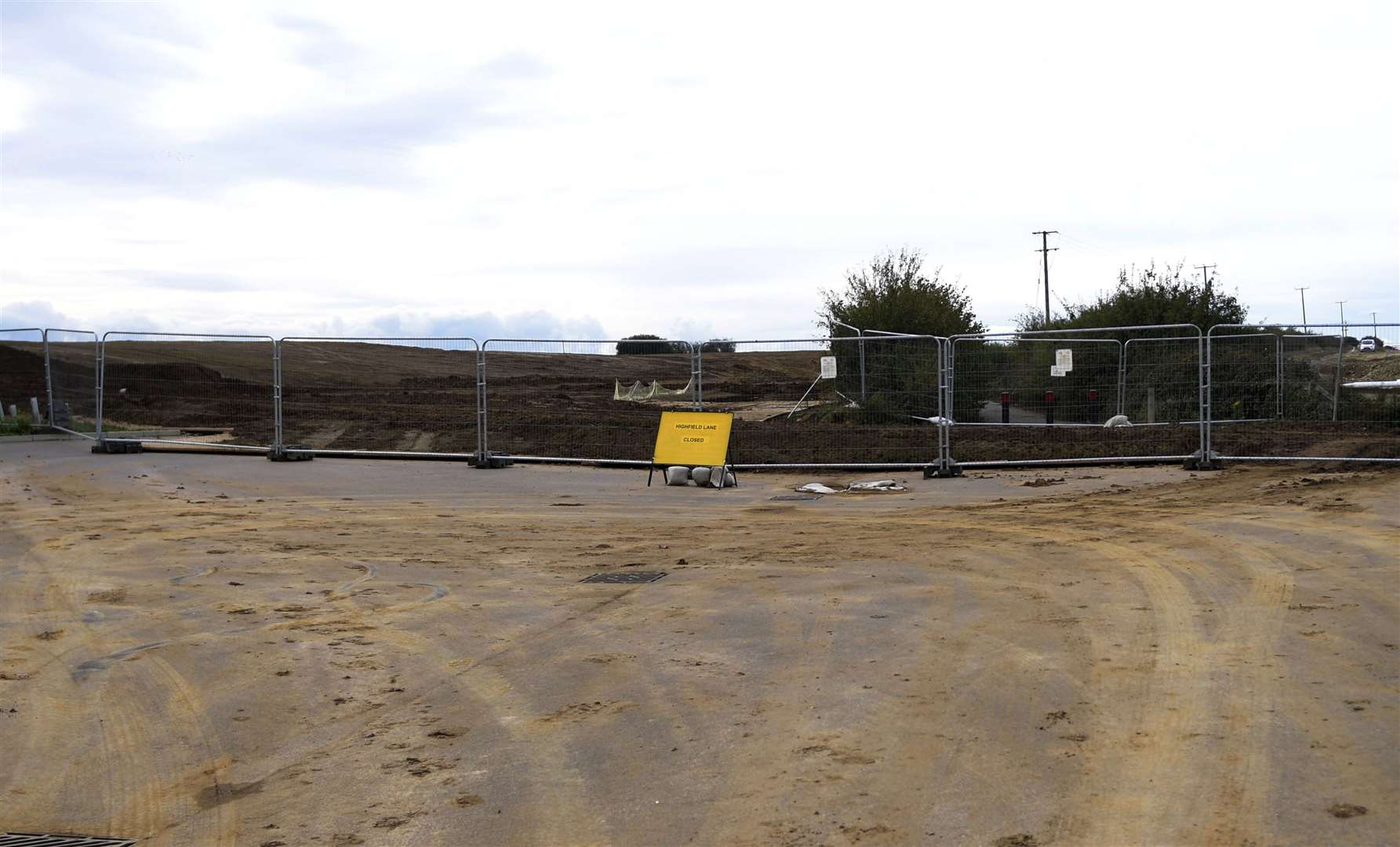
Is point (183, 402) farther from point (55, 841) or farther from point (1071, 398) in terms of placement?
point (55, 841)

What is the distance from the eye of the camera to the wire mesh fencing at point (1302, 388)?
19156mm

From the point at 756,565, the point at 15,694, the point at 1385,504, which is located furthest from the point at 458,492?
the point at 1385,504

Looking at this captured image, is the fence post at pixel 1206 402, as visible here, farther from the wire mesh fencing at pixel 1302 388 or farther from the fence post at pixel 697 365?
the fence post at pixel 697 365

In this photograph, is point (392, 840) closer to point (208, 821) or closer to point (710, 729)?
point (208, 821)

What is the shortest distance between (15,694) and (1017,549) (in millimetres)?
7420

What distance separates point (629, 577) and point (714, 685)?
330 centimetres

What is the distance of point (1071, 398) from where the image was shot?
21062mm

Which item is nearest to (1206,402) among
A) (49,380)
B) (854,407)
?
(854,407)

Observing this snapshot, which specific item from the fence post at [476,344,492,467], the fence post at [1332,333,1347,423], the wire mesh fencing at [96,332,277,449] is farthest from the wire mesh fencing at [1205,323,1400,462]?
the wire mesh fencing at [96,332,277,449]

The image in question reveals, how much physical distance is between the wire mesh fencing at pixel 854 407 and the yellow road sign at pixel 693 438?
1.53 meters

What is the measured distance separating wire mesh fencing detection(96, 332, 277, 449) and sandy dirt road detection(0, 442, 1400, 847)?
33.7 ft

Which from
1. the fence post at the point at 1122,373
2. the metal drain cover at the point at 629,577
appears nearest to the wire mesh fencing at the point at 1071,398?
the fence post at the point at 1122,373

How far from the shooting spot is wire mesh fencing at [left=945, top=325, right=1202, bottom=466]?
62.6ft

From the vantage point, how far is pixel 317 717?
575cm
